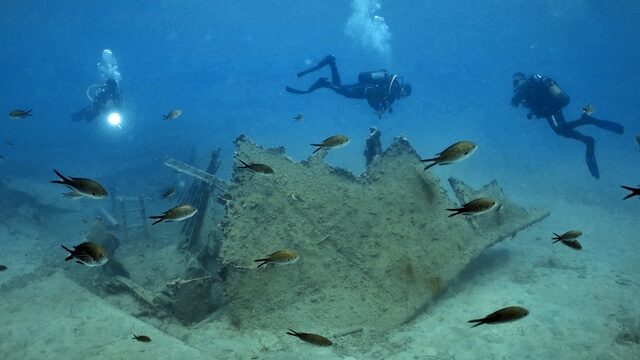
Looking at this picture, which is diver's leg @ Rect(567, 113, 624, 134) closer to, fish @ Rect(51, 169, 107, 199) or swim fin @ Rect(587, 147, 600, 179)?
swim fin @ Rect(587, 147, 600, 179)

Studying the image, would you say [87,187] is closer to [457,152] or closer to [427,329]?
[457,152]

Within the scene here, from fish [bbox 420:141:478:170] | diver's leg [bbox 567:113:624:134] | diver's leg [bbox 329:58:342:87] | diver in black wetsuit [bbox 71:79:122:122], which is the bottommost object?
fish [bbox 420:141:478:170]

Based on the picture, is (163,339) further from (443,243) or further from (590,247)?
(590,247)

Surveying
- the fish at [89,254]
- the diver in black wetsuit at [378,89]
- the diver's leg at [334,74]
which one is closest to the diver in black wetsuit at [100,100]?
the diver in black wetsuit at [378,89]

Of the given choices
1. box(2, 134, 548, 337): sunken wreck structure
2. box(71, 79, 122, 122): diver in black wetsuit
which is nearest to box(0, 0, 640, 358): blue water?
box(71, 79, 122, 122): diver in black wetsuit

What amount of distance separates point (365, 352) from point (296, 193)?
2731 mm

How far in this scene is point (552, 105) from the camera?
12570mm

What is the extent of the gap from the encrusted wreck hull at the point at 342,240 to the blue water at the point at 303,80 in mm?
12101

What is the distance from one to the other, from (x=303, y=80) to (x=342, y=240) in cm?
17496

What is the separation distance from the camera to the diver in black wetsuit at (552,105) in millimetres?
12148

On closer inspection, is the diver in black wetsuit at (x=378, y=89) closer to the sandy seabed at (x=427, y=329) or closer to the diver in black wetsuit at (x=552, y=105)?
the diver in black wetsuit at (x=552, y=105)

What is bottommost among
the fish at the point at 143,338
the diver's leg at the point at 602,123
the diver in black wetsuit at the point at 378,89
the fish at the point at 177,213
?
the fish at the point at 143,338

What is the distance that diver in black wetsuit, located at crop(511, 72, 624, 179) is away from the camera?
12.1m

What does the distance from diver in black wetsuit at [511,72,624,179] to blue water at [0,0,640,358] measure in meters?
5.63
